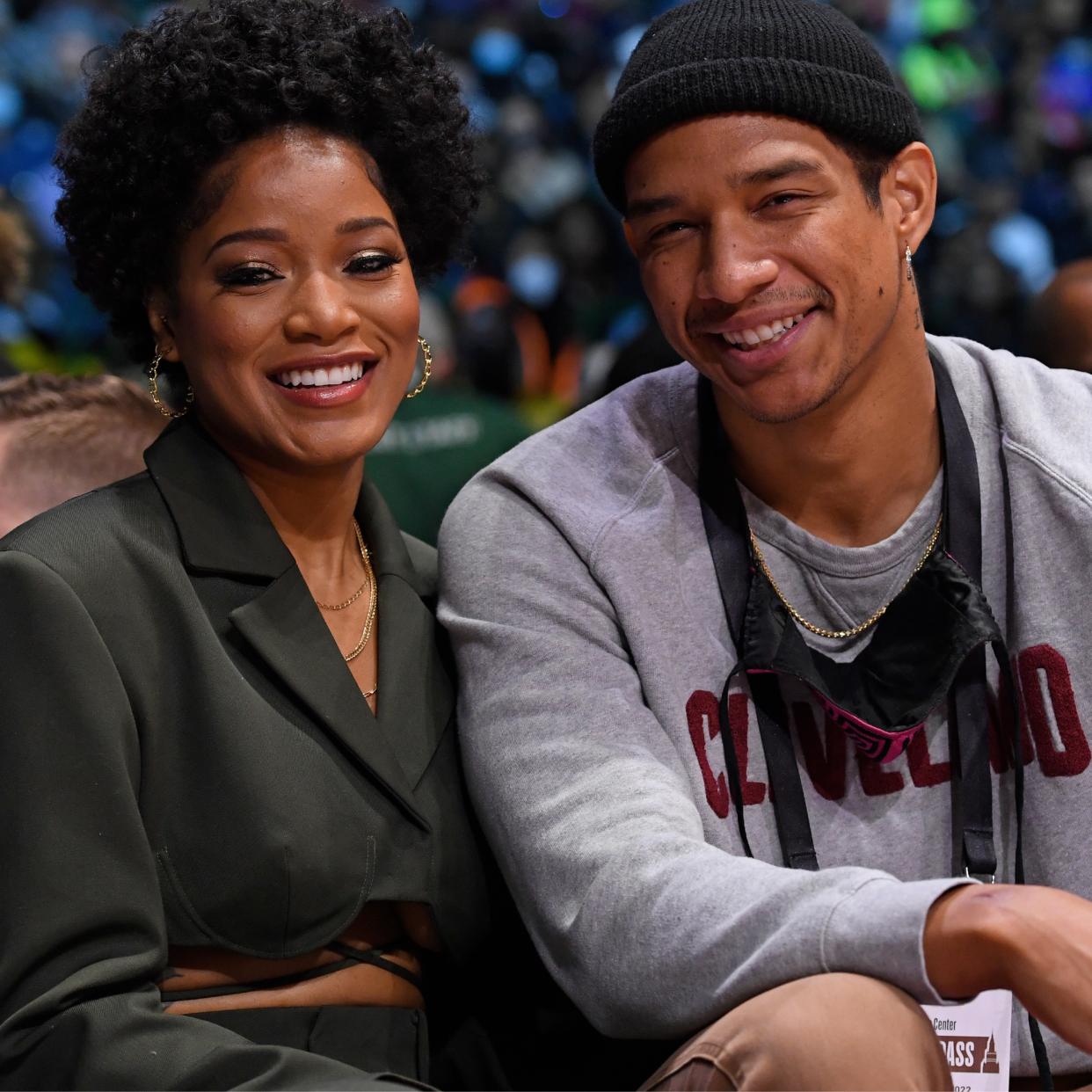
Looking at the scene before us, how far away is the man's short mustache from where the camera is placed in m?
1.98

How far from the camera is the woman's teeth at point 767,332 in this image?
2.00 meters

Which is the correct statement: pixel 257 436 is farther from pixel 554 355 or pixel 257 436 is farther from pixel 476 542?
pixel 554 355

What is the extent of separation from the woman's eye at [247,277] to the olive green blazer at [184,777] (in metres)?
0.23

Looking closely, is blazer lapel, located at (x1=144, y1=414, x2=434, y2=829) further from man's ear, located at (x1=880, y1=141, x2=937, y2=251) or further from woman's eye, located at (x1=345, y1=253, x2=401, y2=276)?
man's ear, located at (x1=880, y1=141, x2=937, y2=251)

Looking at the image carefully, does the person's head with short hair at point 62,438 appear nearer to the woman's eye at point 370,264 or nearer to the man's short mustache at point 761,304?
the woman's eye at point 370,264

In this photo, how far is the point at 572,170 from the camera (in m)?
8.99

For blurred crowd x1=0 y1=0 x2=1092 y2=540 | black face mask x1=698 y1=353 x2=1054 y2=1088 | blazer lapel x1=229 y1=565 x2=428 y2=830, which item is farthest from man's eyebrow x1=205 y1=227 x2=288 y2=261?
blurred crowd x1=0 y1=0 x2=1092 y2=540

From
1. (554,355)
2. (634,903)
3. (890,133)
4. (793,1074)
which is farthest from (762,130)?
(554,355)

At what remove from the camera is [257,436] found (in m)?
2.00

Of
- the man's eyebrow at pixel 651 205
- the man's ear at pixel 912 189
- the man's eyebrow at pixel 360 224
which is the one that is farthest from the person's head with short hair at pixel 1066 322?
the man's eyebrow at pixel 360 224

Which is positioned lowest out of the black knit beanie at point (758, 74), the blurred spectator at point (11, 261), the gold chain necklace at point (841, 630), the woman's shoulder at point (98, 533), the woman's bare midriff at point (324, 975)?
the woman's bare midriff at point (324, 975)

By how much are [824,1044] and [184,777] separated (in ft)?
2.80

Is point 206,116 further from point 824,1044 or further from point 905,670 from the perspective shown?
point 824,1044

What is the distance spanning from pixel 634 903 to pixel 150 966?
56 centimetres
